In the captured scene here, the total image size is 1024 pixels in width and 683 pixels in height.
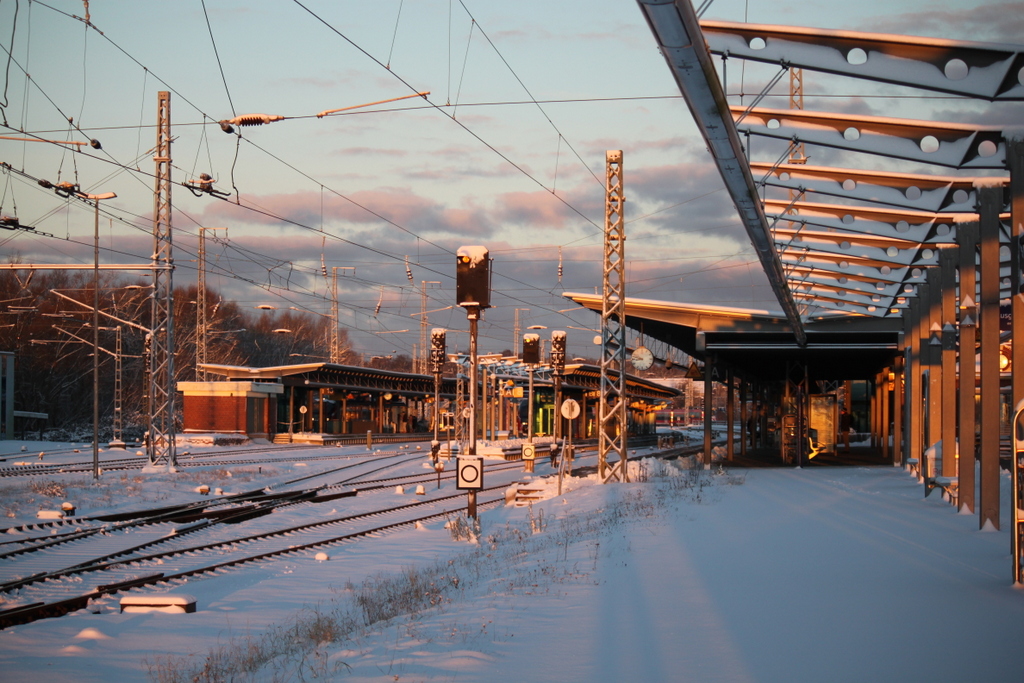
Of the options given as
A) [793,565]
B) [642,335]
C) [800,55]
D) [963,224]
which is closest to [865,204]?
[963,224]

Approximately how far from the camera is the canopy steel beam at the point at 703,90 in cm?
714

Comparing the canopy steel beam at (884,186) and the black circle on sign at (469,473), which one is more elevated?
the canopy steel beam at (884,186)

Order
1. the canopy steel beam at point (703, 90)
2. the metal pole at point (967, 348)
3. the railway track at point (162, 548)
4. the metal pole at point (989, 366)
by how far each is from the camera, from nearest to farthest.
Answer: the canopy steel beam at point (703, 90), the railway track at point (162, 548), the metal pole at point (989, 366), the metal pole at point (967, 348)

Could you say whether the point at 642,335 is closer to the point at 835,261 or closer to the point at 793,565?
the point at 835,261

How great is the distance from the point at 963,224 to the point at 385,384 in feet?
149

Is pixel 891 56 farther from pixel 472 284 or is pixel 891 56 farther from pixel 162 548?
pixel 162 548

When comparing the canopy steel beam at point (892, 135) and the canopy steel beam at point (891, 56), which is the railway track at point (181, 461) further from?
the canopy steel beam at point (891, 56)

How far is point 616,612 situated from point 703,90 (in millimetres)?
4739

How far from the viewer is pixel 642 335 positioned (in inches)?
1496

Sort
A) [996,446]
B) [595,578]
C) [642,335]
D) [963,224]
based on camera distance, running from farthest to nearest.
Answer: [642,335], [963,224], [996,446], [595,578]

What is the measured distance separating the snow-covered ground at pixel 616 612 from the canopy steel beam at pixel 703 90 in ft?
14.9

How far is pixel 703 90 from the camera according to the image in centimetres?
858

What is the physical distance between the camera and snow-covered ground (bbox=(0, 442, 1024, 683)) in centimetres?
639

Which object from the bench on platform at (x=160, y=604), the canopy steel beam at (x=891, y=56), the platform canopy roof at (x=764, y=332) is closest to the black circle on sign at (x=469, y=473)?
the bench on platform at (x=160, y=604)
